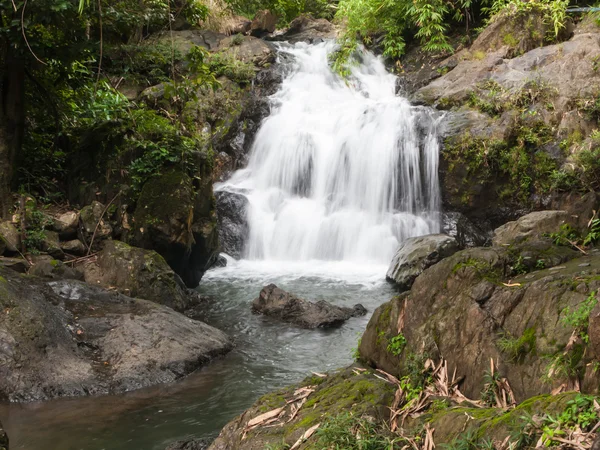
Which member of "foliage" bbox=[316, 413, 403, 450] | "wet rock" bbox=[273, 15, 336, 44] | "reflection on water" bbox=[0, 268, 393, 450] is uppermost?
"wet rock" bbox=[273, 15, 336, 44]

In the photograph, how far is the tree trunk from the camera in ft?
29.0

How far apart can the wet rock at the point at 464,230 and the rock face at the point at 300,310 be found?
414 centimetres

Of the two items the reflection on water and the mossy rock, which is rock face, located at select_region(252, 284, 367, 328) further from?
the mossy rock

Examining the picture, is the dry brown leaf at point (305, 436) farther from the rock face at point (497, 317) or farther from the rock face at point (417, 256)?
the rock face at point (417, 256)

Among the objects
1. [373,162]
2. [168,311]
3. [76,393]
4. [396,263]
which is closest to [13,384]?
[76,393]

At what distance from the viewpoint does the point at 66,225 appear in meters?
9.28

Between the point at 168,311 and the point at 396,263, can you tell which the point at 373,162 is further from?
the point at 168,311

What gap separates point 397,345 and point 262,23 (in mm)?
18462

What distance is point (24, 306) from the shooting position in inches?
256

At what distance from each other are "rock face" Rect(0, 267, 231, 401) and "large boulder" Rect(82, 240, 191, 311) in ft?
2.95

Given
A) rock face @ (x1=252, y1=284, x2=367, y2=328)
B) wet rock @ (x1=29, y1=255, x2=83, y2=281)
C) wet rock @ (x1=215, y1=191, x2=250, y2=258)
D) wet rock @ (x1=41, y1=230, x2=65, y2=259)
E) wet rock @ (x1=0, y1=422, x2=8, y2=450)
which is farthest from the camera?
wet rock @ (x1=215, y1=191, x2=250, y2=258)

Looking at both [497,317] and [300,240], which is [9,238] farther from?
[497,317]

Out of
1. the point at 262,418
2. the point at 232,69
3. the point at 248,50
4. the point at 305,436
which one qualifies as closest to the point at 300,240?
the point at 232,69

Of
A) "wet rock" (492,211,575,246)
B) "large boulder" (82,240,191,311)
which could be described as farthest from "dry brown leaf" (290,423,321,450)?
"large boulder" (82,240,191,311)
